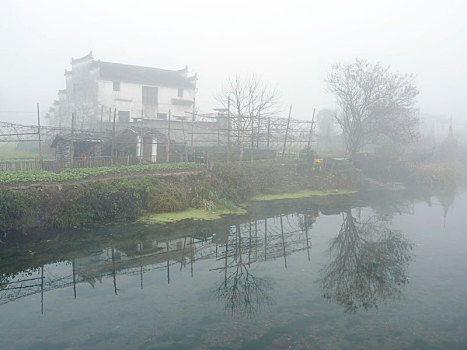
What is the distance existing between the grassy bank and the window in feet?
68.4

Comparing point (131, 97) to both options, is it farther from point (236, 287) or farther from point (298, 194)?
point (236, 287)

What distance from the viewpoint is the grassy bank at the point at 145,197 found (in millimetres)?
10953

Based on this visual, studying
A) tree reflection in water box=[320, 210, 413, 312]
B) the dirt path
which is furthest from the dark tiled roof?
tree reflection in water box=[320, 210, 413, 312]

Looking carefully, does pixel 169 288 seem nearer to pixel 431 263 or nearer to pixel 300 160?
pixel 431 263

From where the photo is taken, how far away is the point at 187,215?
1345cm

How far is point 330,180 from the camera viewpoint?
20.8 meters

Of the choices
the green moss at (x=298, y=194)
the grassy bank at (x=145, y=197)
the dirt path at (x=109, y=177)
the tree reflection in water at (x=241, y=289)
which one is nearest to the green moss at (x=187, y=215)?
the grassy bank at (x=145, y=197)

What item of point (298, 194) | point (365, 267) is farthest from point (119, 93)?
point (365, 267)

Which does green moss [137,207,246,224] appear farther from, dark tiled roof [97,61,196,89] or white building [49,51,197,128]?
dark tiled roof [97,61,196,89]

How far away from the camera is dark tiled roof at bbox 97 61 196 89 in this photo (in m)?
35.0

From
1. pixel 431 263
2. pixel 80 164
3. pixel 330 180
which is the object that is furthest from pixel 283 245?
pixel 330 180

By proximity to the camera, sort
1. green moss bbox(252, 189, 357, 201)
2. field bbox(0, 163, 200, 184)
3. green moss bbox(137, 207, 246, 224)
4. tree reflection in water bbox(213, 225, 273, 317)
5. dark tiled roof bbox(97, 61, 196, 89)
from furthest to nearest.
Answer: dark tiled roof bbox(97, 61, 196, 89) < green moss bbox(252, 189, 357, 201) < green moss bbox(137, 207, 246, 224) < field bbox(0, 163, 200, 184) < tree reflection in water bbox(213, 225, 273, 317)

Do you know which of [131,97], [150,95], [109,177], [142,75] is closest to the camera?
[109,177]

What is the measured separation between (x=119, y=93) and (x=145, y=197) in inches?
967
